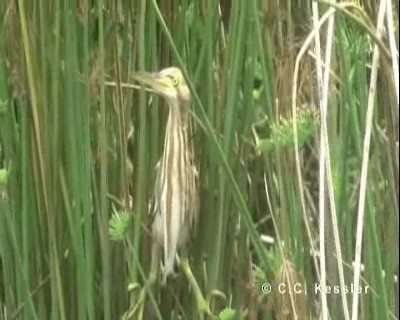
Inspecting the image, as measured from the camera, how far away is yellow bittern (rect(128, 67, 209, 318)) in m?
0.74

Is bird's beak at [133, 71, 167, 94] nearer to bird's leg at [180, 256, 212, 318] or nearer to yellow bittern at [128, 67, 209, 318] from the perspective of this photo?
yellow bittern at [128, 67, 209, 318]

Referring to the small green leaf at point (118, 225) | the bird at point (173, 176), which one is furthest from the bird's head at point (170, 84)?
the small green leaf at point (118, 225)

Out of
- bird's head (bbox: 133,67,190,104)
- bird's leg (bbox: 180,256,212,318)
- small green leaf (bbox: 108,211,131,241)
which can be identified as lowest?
bird's leg (bbox: 180,256,212,318)

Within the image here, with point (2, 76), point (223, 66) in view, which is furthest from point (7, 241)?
point (223, 66)

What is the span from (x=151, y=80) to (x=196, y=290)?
20cm

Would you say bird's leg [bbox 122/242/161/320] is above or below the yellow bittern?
below

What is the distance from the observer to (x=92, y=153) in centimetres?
75

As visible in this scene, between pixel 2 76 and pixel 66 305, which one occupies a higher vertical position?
pixel 2 76

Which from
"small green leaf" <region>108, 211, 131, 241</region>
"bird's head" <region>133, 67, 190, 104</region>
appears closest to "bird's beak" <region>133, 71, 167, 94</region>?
"bird's head" <region>133, 67, 190, 104</region>

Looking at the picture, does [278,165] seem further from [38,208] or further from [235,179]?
[38,208]

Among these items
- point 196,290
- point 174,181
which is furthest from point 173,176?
point 196,290

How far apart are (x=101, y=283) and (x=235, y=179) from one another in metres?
0.16

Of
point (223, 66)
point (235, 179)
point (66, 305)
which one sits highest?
point (223, 66)

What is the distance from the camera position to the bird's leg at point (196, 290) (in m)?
0.75
